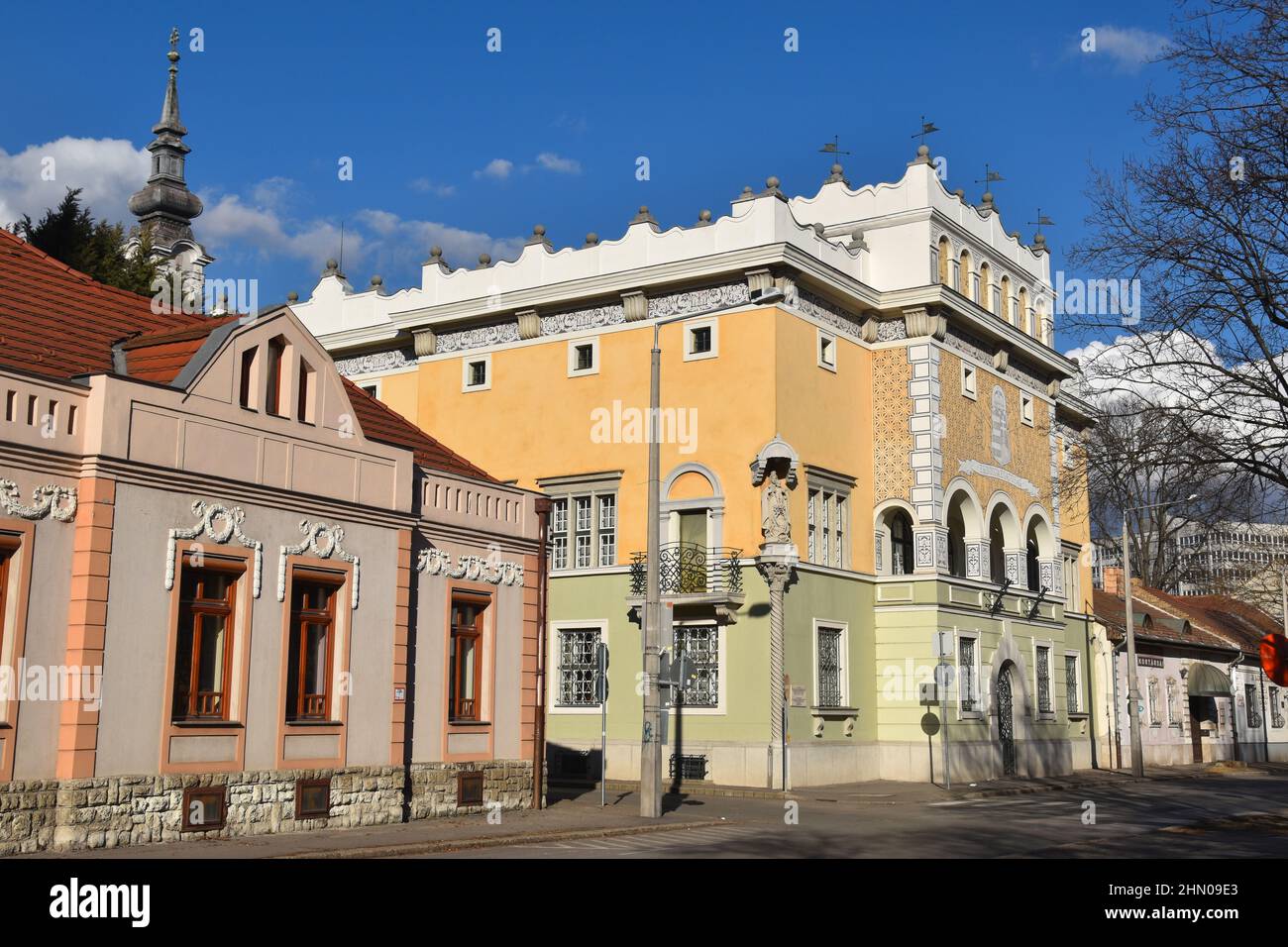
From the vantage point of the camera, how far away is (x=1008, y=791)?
33688mm

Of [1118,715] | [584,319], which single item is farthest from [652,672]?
[1118,715]

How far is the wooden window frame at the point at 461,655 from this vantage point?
2319 cm

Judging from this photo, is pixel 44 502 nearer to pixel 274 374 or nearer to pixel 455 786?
pixel 274 374

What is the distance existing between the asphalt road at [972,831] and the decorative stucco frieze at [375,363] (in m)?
17.8

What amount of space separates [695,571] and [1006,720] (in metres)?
12.1

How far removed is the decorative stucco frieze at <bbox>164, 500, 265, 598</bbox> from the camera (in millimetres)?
17906

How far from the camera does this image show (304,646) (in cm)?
2012

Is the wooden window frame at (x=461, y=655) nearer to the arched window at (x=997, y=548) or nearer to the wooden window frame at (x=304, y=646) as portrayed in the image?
the wooden window frame at (x=304, y=646)

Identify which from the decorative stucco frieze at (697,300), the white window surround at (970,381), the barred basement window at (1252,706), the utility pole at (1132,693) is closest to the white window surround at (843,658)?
the white window surround at (970,381)

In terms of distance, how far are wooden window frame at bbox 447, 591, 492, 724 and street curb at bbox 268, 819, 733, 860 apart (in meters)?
3.82

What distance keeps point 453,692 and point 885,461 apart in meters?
17.8

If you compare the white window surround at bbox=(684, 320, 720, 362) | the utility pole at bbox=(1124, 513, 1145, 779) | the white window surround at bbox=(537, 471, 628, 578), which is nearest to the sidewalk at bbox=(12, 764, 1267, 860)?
the utility pole at bbox=(1124, 513, 1145, 779)
